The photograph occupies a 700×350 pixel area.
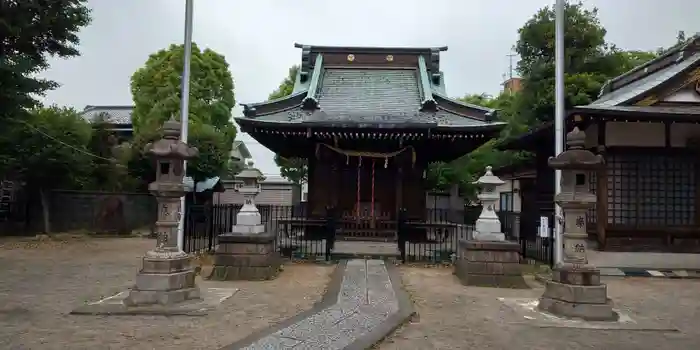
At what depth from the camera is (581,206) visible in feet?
25.5

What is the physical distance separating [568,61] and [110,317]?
19.2 metres

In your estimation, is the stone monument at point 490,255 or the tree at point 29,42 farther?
the tree at point 29,42

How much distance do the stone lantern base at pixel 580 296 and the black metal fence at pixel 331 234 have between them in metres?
4.58

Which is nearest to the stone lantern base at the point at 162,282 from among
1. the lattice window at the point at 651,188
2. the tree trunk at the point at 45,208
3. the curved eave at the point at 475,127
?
the curved eave at the point at 475,127

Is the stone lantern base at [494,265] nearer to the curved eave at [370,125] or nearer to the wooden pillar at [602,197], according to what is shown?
the wooden pillar at [602,197]

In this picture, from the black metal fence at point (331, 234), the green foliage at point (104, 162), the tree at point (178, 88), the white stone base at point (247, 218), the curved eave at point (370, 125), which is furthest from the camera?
the tree at point (178, 88)

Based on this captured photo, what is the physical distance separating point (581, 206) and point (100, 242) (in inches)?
693

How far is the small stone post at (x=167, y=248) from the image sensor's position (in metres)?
7.55

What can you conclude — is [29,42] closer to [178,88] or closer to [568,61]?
[178,88]

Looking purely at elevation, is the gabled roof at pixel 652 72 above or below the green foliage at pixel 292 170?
above

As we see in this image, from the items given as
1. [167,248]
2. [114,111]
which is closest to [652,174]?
[167,248]

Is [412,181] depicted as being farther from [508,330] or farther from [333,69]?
[508,330]

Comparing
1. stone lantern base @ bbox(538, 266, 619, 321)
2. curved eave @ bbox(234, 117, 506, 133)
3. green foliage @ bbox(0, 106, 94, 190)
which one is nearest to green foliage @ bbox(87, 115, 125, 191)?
green foliage @ bbox(0, 106, 94, 190)

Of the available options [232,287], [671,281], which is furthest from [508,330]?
[671,281]
